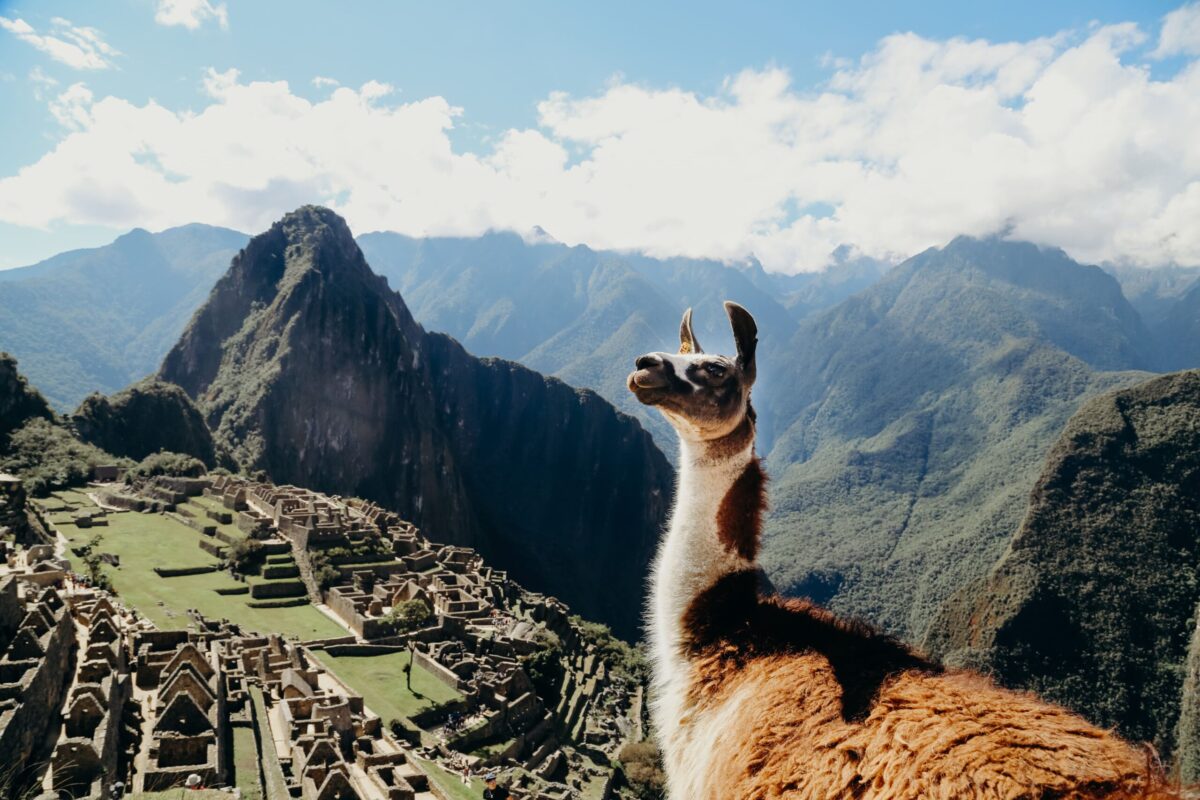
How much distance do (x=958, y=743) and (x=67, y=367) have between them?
140193mm

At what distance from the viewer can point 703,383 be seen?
9.52ft

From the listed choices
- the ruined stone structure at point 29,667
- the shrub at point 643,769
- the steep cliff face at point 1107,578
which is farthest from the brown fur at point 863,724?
the steep cliff face at point 1107,578

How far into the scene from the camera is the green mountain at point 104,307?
111875mm

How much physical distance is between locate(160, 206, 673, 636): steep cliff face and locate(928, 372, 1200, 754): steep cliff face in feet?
134

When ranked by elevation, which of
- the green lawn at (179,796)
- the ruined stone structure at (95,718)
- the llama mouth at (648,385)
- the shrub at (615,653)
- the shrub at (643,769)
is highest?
the llama mouth at (648,385)

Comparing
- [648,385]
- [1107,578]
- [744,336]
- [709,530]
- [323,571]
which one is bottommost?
[323,571]

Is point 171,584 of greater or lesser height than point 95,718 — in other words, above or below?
below

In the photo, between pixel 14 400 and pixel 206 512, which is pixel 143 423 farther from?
pixel 206 512

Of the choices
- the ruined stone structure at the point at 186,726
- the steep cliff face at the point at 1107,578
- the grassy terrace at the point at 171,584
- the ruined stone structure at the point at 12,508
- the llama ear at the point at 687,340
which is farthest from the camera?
the steep cliff face at the point at 1107,578

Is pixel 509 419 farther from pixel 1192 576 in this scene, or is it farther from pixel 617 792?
pixel 617 792

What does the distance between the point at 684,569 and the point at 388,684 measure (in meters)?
20.6

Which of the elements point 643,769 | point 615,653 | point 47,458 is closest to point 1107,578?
point 615,653

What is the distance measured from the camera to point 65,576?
733 inches

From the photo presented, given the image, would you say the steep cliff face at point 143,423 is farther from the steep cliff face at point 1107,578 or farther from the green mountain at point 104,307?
the steep cliff face at point 1107,578
